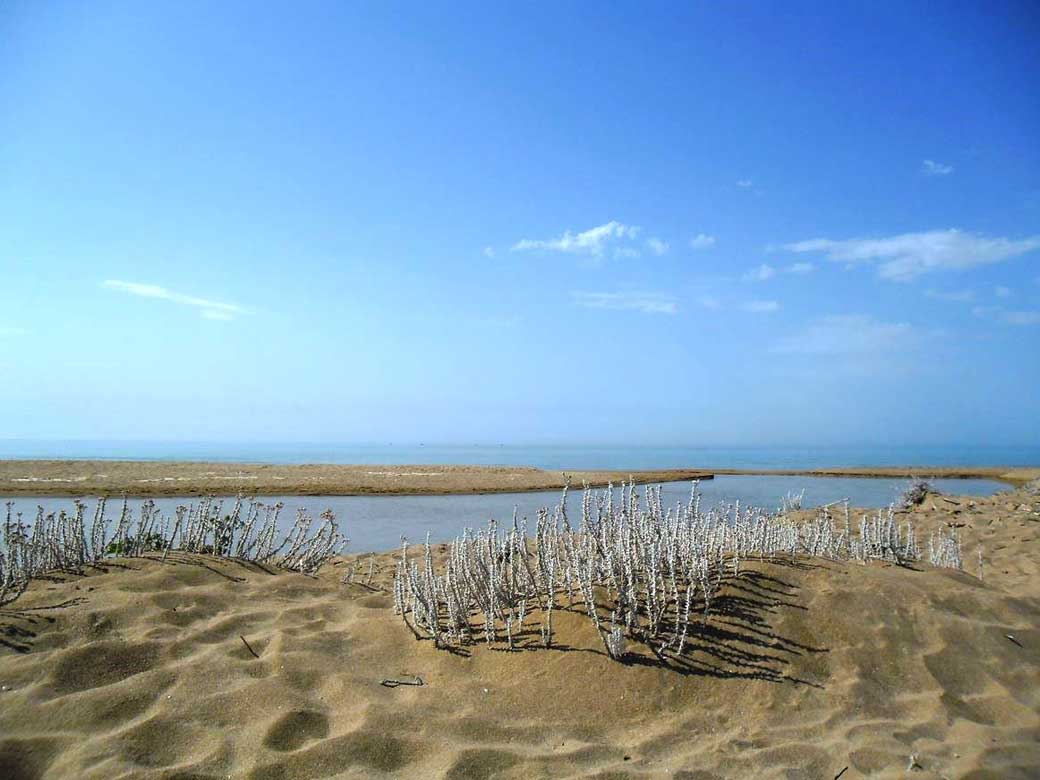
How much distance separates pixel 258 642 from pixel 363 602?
1.55 m

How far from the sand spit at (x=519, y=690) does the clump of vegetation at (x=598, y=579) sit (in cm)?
20

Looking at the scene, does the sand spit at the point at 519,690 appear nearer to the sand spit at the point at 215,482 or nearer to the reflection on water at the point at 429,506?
the reflection on water at the point at 429,506

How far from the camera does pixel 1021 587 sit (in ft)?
24.1

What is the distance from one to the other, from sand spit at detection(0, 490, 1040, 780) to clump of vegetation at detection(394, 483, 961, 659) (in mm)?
200

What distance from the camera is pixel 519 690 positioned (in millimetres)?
4234

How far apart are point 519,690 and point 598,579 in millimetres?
1576

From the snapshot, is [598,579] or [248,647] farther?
[598,579]

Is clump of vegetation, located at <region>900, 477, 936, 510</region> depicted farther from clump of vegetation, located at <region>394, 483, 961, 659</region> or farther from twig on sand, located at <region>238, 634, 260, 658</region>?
twig on sand, located at <region>238, 634, 260, 658</region>

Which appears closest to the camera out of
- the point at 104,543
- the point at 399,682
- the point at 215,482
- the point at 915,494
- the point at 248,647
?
the point at 399,682

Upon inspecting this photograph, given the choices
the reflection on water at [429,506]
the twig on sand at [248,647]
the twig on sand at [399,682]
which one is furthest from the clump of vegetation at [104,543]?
the reflection on water at [429,506]

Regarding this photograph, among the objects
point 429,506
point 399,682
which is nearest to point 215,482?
point 429,506

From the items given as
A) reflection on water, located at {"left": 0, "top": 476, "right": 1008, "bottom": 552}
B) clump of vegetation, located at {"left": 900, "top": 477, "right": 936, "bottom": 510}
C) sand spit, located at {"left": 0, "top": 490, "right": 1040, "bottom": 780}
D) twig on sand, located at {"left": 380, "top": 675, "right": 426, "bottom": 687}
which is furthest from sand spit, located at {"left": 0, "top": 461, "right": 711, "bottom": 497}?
twig on sand, located at {"left": 380, "top": 675, "right": 426, "bottom": 687}

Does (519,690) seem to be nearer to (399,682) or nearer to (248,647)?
(399,682)

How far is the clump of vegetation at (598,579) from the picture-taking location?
481cm
